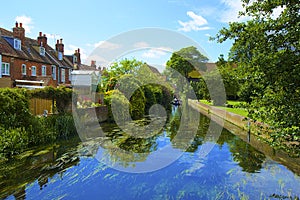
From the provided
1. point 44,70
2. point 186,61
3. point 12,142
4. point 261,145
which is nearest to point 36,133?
point 12,142

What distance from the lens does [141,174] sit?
7.57m

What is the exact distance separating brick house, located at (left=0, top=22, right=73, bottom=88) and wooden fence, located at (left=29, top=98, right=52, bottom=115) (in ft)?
25.7

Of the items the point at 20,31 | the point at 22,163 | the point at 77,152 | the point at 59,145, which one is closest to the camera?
the point at 22,163

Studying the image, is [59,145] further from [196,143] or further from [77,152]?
[196,143]

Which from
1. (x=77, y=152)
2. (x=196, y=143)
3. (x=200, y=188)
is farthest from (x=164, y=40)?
(x=200, y=188)

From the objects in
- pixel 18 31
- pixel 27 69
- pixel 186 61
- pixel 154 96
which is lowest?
pixel 154 96

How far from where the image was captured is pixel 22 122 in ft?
34.4

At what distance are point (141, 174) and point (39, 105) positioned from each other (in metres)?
8.46

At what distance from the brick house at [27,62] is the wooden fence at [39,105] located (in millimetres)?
7833

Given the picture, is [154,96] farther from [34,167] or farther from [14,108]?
[34,167]

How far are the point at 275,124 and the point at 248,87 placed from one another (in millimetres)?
879

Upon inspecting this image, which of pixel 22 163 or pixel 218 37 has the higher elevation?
pixel 218 37

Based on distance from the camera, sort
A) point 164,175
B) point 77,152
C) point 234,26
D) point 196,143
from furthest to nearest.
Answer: point 196,143, point 77,152, point 164,175, point 234,26

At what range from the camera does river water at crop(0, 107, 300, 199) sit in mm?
6000
